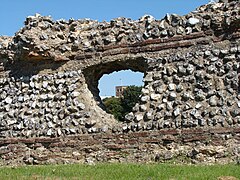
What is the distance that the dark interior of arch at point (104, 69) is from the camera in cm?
1081

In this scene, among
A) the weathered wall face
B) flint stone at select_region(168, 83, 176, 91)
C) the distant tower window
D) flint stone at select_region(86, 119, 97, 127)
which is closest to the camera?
the weathered wall face

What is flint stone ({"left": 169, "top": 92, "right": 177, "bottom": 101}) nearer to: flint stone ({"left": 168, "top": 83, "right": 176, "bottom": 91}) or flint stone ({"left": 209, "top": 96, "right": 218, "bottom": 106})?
flint stone ({"left": 168, "top": 83, "right": 176, "bottom": 91})

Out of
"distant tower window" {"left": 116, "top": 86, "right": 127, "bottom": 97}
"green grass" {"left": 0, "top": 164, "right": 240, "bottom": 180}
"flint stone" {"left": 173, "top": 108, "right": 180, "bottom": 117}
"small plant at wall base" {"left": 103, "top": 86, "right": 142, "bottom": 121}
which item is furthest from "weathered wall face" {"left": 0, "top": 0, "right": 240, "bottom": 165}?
"distant tower window" {"left": 116, "top": 86, "right": 127, "bottom": 97}

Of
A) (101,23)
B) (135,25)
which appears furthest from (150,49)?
(101,23)

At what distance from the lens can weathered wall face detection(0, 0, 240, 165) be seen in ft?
31.4

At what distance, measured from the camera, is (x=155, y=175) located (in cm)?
707

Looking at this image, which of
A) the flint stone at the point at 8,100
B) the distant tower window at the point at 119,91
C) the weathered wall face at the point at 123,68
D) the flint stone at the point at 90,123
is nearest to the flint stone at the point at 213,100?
the weathered wall face at the point at 123,68

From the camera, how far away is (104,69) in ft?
37.4

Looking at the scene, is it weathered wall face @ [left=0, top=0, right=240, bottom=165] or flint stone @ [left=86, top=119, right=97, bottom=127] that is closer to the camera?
weathered wall face @ [left=0, top=0, right=240, bottom=165]

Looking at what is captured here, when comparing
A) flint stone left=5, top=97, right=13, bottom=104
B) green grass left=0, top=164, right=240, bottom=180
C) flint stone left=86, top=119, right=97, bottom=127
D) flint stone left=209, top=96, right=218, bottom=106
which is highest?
flint stone left=5, top=97, right=13, bottom=104

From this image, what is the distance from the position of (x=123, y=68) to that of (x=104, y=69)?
1.53 ft

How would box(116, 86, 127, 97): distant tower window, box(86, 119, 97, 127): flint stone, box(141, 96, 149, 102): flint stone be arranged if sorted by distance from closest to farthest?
box(141, 96, 149, 102): flint stone, box(86, 119, 97, 127): flint stone, box(116, 86, 127, 97): distant tower window

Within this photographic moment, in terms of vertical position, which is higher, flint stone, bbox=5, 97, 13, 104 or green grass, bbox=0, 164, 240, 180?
flint stone, bbox=5, 97, 13, 104

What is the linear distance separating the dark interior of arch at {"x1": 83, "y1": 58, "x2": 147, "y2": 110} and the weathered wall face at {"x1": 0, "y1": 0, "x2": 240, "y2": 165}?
Result: 25 millimetres
